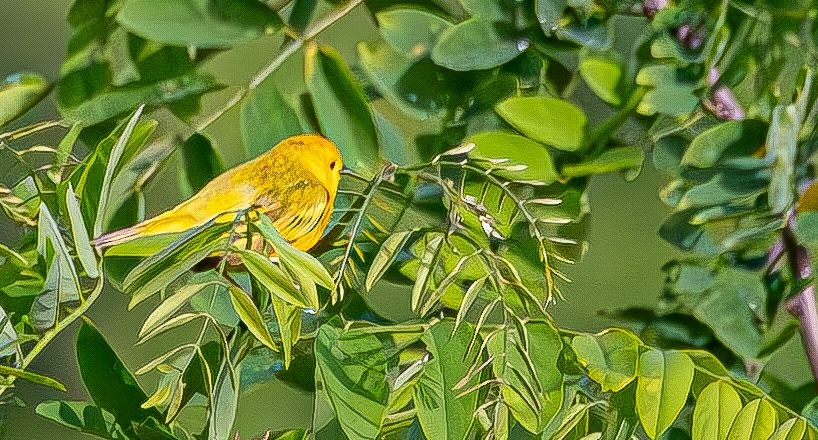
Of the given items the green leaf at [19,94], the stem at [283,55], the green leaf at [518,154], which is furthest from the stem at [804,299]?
the green leaf at [19,94]

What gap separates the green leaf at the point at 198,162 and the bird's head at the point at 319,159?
54mm

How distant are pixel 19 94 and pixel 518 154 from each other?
21 cm

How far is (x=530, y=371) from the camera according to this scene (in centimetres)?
32

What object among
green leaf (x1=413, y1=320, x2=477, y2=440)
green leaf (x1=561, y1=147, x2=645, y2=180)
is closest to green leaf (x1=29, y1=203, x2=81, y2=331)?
green leaf (x1=413, y1=320, x2=477, y2=440)

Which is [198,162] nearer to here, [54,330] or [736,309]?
[54,330]

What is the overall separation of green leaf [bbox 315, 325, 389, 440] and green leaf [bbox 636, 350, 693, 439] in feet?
0.28

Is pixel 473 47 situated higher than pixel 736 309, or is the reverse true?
pixel 473 47

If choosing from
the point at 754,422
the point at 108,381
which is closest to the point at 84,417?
the point at 108,381

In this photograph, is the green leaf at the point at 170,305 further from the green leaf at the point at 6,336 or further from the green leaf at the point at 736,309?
the green leaf at the point at 736,309

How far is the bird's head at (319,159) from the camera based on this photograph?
38cm

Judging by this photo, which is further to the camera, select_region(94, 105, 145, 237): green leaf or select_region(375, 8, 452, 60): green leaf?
select_region(375, 8, 452, 60): green leaf

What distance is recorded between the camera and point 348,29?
0.57 metres

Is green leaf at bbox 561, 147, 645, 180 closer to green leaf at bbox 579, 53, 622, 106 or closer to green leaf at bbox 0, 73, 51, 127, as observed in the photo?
green leaf at bbox 579, 53, 622, 106

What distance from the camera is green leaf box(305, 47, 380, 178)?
0.44 meters
